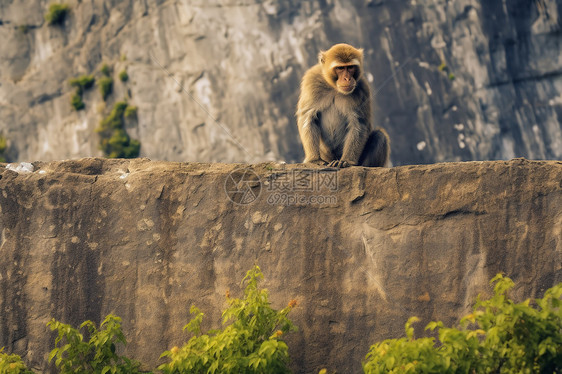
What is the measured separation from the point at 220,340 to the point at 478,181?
217 centimetres

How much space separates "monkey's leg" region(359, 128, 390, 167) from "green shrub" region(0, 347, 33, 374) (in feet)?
11.5

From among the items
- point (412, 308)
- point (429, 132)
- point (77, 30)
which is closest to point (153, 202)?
point (412, 308)

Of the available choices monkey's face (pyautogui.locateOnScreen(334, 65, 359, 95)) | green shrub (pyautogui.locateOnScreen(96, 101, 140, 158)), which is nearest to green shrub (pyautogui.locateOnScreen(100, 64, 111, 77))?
green shrub (pyautogui.locateOnScreen(96, 101, 140, 158))

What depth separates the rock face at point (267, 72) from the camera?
703 inches

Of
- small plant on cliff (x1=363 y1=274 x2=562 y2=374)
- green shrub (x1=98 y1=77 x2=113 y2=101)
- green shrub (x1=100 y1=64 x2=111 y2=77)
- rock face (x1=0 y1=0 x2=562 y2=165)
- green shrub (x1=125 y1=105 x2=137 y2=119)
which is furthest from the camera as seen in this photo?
green shrub (x1=100 y1=64 x2=111 y2=77)

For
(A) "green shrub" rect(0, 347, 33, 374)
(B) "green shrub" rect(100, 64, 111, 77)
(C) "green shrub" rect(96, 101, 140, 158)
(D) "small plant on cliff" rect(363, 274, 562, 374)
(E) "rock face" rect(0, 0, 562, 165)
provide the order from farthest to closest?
(B) "green shrub" rect(100, 64, 111, 77)
(C) "green shrub" rect(96, 101, 140, 158)
(E) "rock face" rect(0, 0, 562, 165)
(A) "green shrub" rect(0, 347, 33, 374)
(D) "small plant on cliff" rect(363, 274, 562, 374)

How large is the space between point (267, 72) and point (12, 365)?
14.7 metres

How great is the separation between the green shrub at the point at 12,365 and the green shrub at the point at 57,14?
16.9 meters

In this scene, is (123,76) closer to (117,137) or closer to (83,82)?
(83,82)

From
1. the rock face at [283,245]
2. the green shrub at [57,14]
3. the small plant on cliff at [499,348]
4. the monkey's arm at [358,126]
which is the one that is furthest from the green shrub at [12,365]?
the green shrub at [57,14]

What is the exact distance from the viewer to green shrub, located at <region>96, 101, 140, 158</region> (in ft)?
63.9

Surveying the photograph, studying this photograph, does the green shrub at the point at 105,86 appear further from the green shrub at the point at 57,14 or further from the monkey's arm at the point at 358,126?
the monkey's arm at the point at 358,126

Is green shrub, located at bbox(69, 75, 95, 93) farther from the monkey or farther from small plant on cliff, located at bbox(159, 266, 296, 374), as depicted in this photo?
small plant on cliff, located at bbox(159, 266, 296, 374)

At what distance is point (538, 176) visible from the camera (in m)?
5.31
